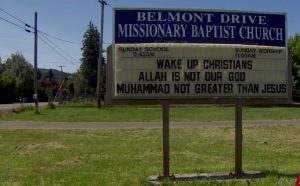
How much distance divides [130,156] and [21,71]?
105421 mm

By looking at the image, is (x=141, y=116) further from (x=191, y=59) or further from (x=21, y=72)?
(x=21, y=72)

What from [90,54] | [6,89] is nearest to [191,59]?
[90,54]

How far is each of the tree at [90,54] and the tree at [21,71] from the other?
28806 mm

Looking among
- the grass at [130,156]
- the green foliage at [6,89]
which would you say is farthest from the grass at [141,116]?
the green foliage at [6,89]

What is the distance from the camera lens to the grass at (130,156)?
10.4 meters

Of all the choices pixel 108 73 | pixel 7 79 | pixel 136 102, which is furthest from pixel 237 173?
pixel 7 79

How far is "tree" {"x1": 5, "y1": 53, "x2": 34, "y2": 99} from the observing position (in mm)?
111419

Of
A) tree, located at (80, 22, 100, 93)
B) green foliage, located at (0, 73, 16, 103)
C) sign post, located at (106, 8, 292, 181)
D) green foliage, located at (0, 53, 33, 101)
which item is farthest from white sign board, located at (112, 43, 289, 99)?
green foliage, located at (0, 53, 33, 101)

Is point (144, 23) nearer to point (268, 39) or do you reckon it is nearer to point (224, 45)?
point (224, 45)

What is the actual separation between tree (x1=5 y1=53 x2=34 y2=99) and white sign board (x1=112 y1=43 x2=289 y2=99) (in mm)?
98506

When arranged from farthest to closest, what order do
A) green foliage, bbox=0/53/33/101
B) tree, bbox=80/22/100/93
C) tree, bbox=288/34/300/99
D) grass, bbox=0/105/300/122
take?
green foliage, bbox=0/53/33/101, tree, bbox=80/22/100/93, tree, bbox=288/34/300/99, grass, bbox=0/105/300/122

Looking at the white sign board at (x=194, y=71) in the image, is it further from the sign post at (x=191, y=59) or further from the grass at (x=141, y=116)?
the grass at (x=141, y=116)

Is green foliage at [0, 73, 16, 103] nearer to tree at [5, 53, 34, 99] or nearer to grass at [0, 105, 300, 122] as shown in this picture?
tree at [5, 53, 34, 99]

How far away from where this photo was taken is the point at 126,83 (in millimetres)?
10422
